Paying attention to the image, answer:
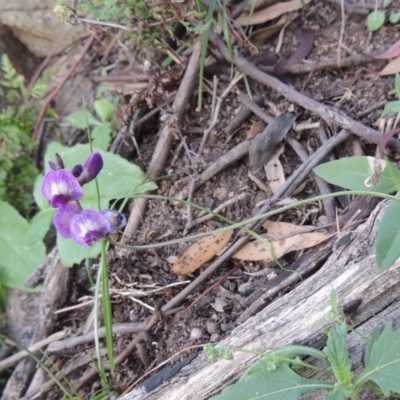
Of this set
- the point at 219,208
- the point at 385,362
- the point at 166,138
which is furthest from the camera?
the point at 166,138

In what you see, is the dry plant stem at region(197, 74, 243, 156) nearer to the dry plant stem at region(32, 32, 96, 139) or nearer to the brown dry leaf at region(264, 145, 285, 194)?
the brown dry leaf at region(264, 145, 285, 194)

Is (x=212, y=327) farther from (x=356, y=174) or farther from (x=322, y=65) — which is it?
(x=322, y=65)

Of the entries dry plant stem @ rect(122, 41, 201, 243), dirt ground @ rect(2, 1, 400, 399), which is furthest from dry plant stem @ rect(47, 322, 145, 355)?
dry plant stem @ rect(122, 41, 201, 243)

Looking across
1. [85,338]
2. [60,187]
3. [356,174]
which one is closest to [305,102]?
[356,174]

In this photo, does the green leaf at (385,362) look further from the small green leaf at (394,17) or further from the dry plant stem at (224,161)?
the small green leaf at (394,17)

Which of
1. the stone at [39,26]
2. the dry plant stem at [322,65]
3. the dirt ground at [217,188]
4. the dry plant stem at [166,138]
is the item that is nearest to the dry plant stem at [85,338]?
the dirt ground at [217,188]

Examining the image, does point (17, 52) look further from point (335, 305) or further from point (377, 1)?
point (335, 305)
